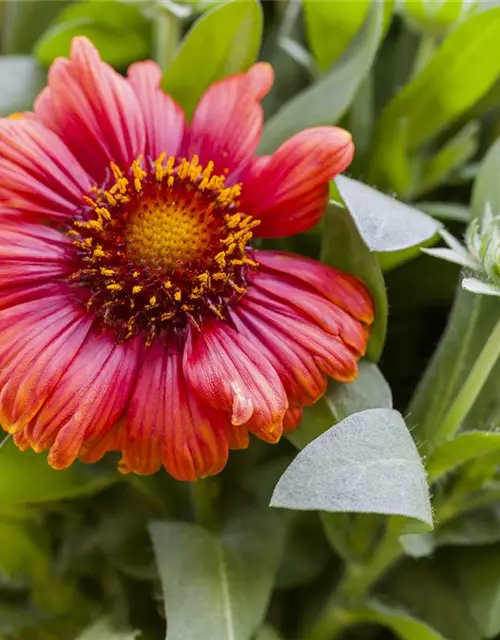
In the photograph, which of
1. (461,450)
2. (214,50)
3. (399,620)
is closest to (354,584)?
(399,620)

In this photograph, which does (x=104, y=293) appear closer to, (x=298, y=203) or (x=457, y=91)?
(x=298, y=203)

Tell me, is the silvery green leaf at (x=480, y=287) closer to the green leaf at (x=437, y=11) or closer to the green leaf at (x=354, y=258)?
the green leaf at (x=354, y=258)

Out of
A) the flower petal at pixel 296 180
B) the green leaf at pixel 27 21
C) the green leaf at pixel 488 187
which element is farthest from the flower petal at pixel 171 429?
the green leaf at pixel 27 21

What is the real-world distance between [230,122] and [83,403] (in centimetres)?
20

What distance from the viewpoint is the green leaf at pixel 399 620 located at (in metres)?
0.52

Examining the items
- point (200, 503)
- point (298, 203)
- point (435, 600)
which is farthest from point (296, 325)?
point (435, 600)

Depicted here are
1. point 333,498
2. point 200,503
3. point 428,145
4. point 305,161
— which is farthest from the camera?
point 428,145

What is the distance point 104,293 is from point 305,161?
14 cm

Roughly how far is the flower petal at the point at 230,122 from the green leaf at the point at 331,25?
0.26ft

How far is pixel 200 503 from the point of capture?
1.86 ft

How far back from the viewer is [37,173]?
46cm

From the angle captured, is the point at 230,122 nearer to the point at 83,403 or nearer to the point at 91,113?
the point at 91,113

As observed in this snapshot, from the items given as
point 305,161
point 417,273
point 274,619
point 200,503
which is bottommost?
point 274,619

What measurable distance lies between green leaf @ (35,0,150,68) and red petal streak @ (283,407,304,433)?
338mm
